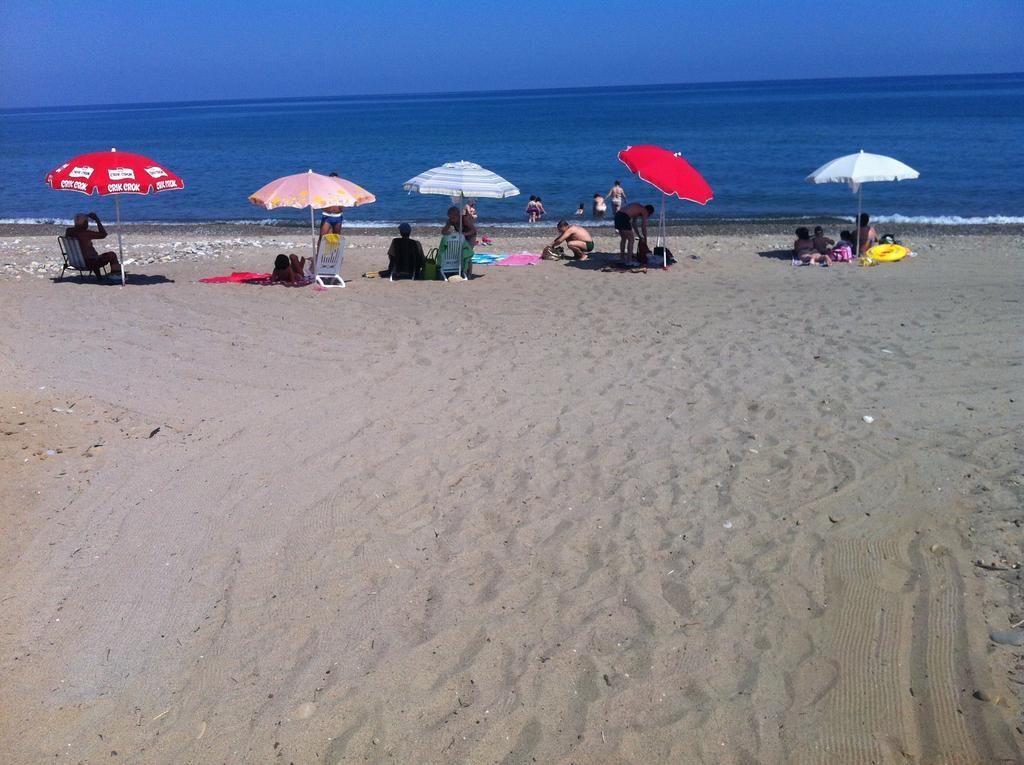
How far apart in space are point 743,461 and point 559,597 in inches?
80.4

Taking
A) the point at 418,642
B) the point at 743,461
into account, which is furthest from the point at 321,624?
the point at 743,461

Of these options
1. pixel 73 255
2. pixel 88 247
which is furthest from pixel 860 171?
pixel 73 255

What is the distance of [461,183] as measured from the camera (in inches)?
512

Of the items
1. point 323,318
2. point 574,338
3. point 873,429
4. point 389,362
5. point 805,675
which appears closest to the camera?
point 805,675

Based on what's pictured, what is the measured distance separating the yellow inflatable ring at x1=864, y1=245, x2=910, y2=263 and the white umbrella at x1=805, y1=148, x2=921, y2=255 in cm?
24

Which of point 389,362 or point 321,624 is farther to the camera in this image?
point 389,362

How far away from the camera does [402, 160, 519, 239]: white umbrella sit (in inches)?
508

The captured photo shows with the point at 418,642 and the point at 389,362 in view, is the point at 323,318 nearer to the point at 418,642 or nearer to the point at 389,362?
the point at 389,362

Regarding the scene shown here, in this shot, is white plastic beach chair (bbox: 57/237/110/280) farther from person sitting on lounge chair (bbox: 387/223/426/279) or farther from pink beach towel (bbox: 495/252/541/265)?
pink beach towel (bbox: 495/252/541/265)

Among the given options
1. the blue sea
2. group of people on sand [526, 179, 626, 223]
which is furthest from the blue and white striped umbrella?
the blue sea

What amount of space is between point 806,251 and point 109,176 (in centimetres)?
997

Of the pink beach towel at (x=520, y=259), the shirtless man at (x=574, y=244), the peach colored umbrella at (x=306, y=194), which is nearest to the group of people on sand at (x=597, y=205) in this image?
the shirtless man at (x=574, y=244)

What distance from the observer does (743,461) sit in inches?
240

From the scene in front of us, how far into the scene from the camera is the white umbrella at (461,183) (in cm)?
1291
